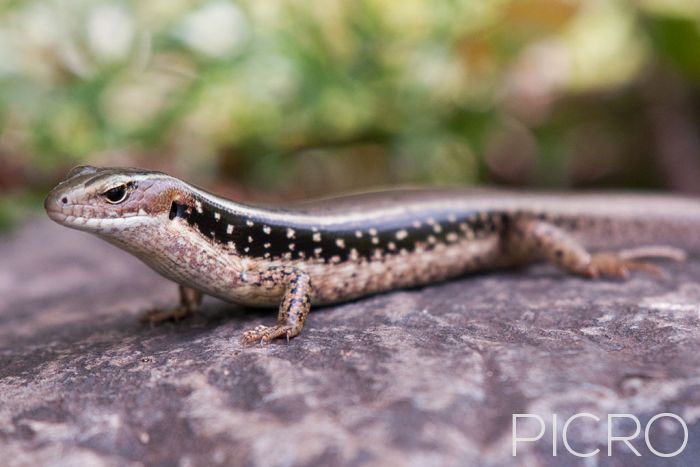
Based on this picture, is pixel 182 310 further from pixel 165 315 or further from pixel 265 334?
pixel 265 334

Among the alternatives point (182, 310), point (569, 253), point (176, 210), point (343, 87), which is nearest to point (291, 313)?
point (176, 210)

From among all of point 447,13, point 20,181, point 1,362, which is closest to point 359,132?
point 447,13

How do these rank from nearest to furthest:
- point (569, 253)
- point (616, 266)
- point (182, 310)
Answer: point (182, 310), point (616, 266), point (569, 253)

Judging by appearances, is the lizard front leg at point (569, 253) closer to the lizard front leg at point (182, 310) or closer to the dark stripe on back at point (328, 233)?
the dark stripe on back at point (328, 233)

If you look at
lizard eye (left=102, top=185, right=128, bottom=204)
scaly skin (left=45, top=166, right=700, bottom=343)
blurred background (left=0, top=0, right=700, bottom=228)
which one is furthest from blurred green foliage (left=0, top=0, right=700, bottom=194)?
lizard eye (left=102, top=185, right=128, bottom=204)

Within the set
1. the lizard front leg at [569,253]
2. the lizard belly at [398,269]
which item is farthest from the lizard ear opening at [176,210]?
the lizard front leg at [569,253]

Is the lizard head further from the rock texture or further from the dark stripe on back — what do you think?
the rock texture
